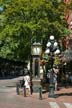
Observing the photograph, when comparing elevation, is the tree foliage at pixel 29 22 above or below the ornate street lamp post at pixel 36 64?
above

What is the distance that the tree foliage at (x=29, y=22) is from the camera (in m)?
34.8

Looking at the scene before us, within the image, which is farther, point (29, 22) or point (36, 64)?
point (29, 22)

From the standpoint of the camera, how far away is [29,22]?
1382 inches

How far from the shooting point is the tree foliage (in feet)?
114

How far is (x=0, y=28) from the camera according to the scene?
127ft

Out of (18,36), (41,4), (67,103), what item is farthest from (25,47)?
(67,103)

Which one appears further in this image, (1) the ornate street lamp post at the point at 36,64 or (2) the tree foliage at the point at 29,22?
(2) the tree foliage at the point at 29,22

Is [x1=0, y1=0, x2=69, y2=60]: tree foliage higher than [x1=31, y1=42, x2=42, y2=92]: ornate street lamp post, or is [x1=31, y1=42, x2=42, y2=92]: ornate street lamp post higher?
[x1=0, y1=0, x2=69, y2=60]: tree foliage

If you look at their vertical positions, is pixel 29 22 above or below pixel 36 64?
above

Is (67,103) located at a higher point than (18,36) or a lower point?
lower

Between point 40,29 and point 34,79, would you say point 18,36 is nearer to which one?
point 40,29

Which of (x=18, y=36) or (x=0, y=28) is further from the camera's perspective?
(x=0, y=28)

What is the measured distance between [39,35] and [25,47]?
245 centimetres

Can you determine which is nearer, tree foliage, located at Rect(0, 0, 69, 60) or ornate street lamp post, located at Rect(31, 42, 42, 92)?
ornate street lamp post, located at Rect(31, 42, 42, 92)
